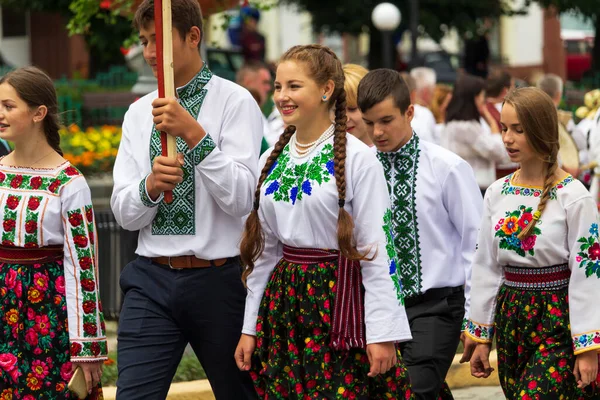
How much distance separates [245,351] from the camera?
4914 mm

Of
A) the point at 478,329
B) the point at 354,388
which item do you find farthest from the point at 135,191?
the point at 478,329

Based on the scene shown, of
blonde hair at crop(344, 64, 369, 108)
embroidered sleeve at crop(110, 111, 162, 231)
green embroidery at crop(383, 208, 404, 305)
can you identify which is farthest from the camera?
blonde hair at crop(344, 64, 369, 108)

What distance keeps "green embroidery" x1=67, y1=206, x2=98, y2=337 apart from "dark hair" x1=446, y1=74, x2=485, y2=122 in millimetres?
5663

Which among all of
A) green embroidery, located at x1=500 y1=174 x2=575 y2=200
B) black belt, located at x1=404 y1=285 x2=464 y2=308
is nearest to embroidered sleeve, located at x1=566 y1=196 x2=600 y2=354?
green embroidery, located at x1=500 y1=174 x2=575 y2=200

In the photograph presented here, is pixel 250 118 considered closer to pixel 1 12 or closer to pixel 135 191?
pixel 135 191

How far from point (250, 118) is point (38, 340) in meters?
1.18

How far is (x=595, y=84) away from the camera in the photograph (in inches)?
1176

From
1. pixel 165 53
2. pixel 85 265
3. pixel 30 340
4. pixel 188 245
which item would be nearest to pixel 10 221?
pixel 85 265

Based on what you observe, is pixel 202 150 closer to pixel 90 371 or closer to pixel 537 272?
pixel 90 371

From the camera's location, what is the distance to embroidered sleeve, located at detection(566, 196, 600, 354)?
4.86 m

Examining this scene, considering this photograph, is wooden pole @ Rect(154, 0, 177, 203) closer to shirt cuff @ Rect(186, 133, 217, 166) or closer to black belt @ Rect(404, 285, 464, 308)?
shirt cuff @ Rect(186, 133, 217, 166)

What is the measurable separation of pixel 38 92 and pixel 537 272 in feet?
6.78

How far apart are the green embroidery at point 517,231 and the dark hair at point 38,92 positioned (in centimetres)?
179

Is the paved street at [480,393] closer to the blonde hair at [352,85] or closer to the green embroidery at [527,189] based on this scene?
the blonde hair at [352,85]
